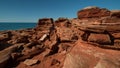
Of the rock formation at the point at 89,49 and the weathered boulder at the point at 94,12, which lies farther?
the weathered boulder at the point at 94,12

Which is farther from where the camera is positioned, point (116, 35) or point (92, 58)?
point (116, 35)

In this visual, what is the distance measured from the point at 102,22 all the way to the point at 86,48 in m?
2.38

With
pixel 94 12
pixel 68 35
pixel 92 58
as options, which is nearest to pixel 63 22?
pixel 68 35

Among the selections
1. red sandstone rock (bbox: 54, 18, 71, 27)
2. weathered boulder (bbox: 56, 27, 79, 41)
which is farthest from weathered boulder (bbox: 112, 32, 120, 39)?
red sandstone rock (bbox: 54, 18, 71, 27)

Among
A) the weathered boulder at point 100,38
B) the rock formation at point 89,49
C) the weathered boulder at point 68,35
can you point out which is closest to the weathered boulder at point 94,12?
the rock formation at point 89,49

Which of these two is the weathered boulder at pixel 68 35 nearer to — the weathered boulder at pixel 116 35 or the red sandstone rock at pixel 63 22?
the red sandstone rock at pixel 63 22

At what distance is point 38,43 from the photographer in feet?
67.7

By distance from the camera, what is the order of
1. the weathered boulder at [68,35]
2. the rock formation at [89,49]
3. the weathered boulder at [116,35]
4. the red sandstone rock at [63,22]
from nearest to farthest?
the rock formation at [89,49] → the weathered boulder at [116,35] → the weathered boulder at [68,35] → the red sandstone rock at [63,22]

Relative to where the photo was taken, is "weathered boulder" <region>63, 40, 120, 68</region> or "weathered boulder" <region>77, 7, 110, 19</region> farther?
"weathered boulder" <region>77, 7, 110, 19</region>

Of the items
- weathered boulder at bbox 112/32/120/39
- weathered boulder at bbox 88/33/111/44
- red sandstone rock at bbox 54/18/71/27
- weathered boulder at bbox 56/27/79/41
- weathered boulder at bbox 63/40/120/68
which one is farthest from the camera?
red sandstone rock at bbox 54/18/71/27

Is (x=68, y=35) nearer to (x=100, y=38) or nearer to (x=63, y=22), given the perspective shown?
(x=63, y=22)

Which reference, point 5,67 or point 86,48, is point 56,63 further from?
point 5,67

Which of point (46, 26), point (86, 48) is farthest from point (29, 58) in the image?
point (46, 26)

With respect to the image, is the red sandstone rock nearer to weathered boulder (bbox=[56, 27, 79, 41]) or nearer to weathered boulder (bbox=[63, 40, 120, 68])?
weathered boulder (bbox=[56, 27, 79, 41])
